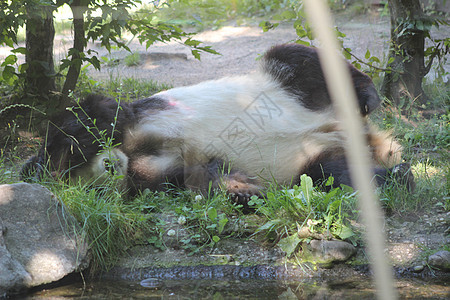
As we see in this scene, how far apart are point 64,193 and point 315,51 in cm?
206

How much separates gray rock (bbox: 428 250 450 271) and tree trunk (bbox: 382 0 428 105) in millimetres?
2623

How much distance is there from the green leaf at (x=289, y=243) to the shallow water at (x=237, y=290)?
21cm

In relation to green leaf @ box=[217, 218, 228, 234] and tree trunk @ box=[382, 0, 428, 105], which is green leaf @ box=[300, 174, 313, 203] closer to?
green leaf @ box=[217, 218, 228, 234]

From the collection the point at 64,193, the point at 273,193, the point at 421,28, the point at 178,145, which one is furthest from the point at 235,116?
the point at 421,28

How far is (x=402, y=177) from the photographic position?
10.6 ft

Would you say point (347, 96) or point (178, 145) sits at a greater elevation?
point (347, 96)

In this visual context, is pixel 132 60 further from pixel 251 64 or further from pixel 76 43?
pixel 76 43

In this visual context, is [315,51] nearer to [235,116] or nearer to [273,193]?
[235,116]

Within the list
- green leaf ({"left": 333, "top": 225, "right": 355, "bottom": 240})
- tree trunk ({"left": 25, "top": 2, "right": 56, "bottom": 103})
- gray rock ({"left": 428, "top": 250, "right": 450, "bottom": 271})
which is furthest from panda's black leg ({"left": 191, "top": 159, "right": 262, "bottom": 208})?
tree trunk ({"left": 25, "top": 2, "right": 56, "bottom": 103})

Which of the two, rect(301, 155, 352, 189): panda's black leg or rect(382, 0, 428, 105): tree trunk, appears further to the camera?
rect(382, 0, 428, 105): tree trunk

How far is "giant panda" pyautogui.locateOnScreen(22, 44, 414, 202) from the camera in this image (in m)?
3.32

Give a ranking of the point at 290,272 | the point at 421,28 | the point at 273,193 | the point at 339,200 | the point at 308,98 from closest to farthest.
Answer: the point at 290,272 → the point at 339,200 → the point at 273,193 → the point at 308,98 → the point at 421,28

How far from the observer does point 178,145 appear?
3428 millimetres

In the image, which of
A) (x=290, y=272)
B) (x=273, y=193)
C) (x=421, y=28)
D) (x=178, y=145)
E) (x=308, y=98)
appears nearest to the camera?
(x=290, y=272)
